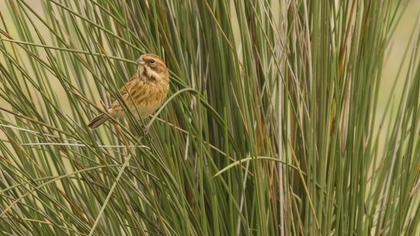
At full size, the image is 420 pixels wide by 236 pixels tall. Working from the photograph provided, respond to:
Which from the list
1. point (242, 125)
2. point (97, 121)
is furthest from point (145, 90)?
point (242, 125)

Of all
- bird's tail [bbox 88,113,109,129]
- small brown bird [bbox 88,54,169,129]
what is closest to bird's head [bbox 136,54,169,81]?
small brown bird [bbox 88,54,169,129]

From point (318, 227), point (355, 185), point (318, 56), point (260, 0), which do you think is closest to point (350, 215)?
point (355, 185)

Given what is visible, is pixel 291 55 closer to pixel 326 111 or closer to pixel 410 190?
pixel 326 111

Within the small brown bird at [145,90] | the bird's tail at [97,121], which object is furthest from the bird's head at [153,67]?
the bird's tail at [97,121]

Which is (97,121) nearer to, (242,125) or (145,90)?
(145,90)

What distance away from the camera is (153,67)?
1.79m

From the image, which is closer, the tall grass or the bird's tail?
the tall grass

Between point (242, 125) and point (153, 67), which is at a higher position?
point (153, 67)

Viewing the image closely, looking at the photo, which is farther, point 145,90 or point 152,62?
point 145,90

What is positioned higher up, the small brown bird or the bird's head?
the bird's head

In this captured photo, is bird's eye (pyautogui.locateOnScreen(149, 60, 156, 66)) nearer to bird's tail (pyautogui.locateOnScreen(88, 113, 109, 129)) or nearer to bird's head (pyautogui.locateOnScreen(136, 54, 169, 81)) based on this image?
bird's head (pyautogui.locateOnScreen(136, 54, 169, 81))

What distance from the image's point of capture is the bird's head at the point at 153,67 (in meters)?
1.75

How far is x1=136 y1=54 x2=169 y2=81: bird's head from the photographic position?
175cm

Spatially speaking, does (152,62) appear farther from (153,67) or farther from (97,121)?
(97,121)
